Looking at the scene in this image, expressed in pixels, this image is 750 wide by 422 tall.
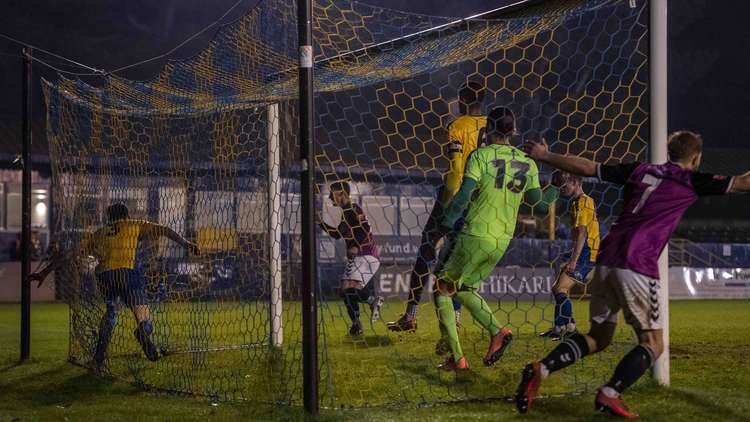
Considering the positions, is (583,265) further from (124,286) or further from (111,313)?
(111,313)

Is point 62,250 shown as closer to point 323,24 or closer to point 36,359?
point 36,359

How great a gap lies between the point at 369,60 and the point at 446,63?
765mm

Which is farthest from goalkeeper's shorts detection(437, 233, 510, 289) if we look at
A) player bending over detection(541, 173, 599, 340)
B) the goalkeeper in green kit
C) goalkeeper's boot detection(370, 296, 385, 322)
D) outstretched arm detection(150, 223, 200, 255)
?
goalkeeper's boot detection(370, 296, 385, 322)

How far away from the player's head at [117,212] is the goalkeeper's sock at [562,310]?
4522 millimetres

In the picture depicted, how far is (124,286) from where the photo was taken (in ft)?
27.6

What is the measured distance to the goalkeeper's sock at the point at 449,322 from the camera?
703 centimetres

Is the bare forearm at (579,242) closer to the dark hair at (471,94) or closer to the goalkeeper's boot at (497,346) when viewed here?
the dark hair at (471,94)

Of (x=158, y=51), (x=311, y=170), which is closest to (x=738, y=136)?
(x=158, y=51)

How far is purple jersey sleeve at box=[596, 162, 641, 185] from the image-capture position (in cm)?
526

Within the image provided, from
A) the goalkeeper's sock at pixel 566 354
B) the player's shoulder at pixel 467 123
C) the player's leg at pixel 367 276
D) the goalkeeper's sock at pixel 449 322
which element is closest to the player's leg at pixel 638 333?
the goalkeeper's sock at pixel 566 354

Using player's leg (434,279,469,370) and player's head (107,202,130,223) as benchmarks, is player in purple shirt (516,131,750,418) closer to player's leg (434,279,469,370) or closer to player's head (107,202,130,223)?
player's leg (434,279,469,370)

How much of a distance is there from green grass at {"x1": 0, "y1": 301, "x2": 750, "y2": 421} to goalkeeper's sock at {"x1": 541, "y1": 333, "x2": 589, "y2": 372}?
1.11 ft

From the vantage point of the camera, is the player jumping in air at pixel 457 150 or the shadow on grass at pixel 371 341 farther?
the shadow on grass at pixel 371 341

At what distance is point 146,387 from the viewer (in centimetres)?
716
